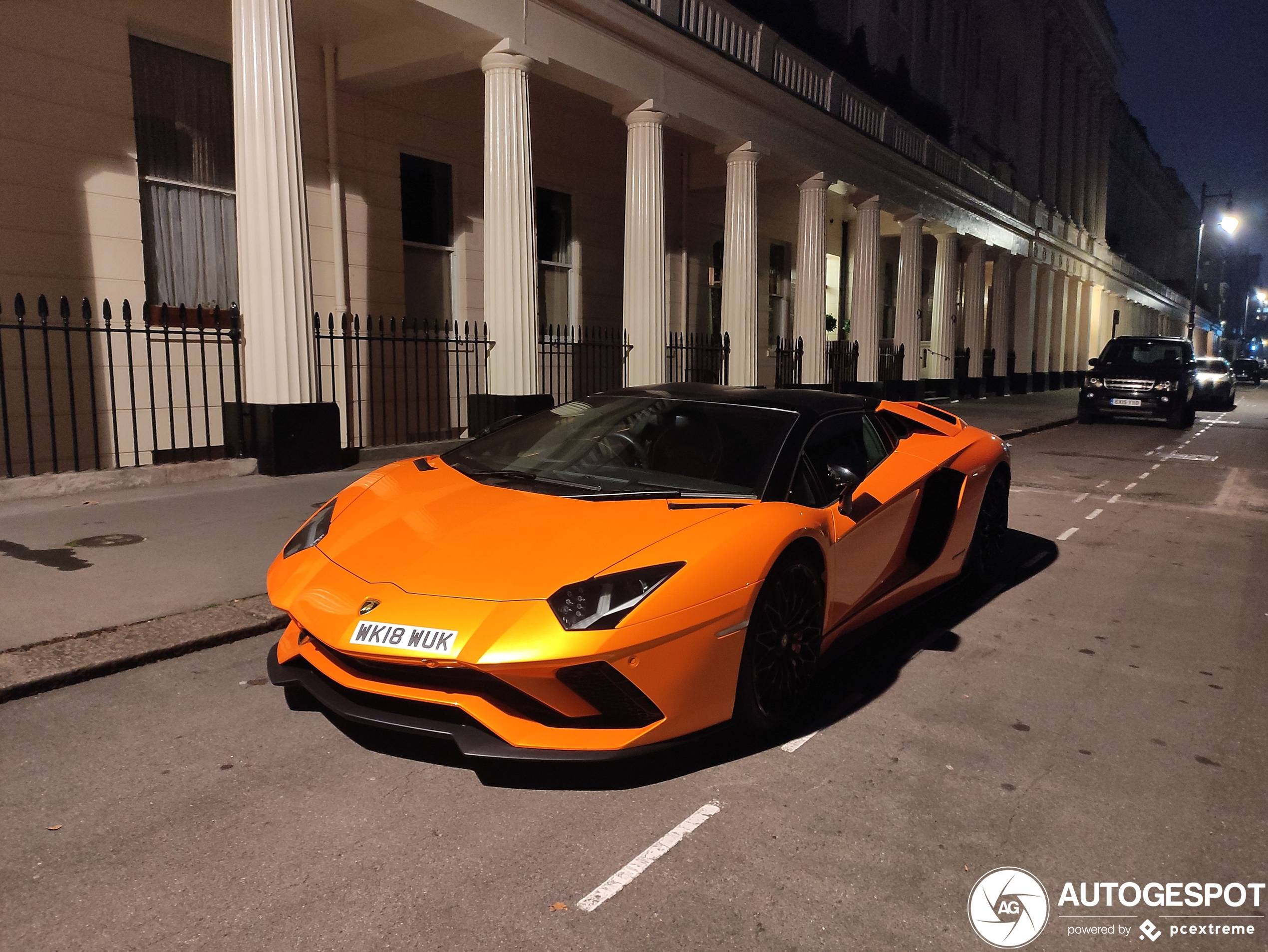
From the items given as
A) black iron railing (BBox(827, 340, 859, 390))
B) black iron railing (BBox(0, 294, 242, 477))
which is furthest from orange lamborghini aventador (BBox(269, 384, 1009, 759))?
black iron railing (BBox(827, 340, 859, 390))

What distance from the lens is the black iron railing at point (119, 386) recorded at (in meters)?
8.40

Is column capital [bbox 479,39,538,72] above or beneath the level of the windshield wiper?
above

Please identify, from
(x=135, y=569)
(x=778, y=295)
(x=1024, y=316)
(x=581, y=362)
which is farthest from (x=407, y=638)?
(x=1024, y=316)

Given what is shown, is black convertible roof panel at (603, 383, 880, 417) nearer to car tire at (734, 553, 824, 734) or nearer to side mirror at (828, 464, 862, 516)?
side mirror at (828, 464, 862, 516)

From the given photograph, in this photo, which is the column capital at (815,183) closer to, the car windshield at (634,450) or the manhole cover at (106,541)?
the car windshield at (634,450)

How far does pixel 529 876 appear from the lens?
262 cm

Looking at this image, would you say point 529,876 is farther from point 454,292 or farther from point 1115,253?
point 1115,253

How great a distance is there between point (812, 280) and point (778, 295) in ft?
13.3

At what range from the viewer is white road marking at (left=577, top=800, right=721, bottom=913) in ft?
8.27

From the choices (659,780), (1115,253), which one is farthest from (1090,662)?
(1115,253)

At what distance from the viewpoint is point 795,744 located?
3564 millimetres

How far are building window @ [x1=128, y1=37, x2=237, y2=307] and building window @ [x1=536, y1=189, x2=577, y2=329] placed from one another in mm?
5366

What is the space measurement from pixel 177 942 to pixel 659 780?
5.03ft

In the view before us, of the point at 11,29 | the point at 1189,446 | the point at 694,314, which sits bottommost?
the point at 1189,446
